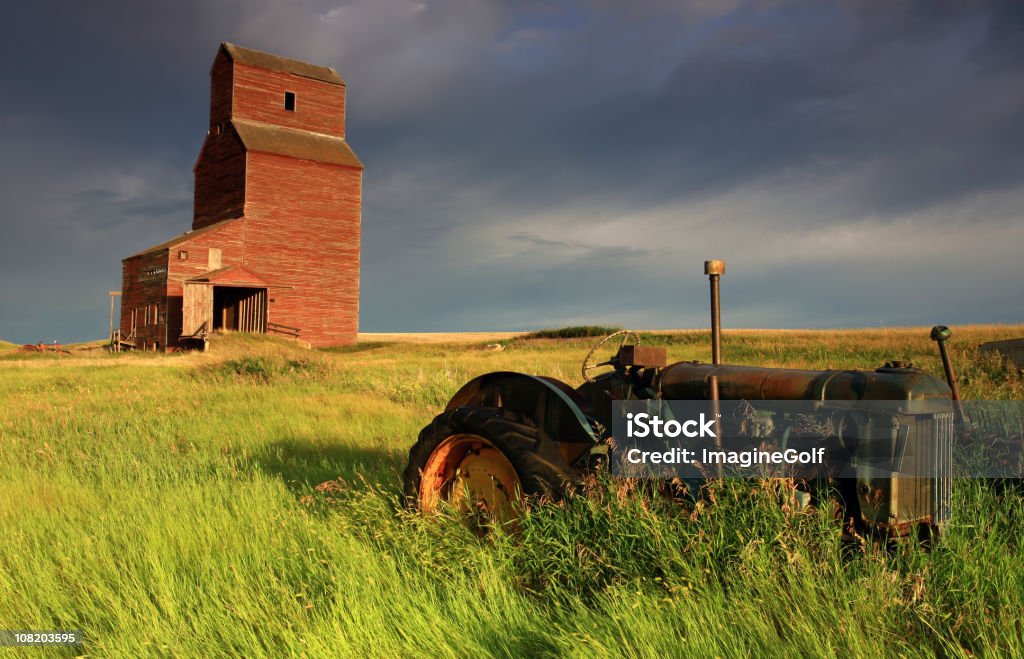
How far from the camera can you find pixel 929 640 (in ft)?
8.73

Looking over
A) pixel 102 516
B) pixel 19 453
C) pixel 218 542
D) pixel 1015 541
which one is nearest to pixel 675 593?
pixel 1015 541

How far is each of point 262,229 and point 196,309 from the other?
15.9 ft

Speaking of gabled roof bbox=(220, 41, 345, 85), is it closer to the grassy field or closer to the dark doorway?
the dark doorway

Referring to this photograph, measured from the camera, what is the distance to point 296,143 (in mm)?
33906

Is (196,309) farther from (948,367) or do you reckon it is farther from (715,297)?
(948,367)

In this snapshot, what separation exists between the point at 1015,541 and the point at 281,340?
1168 inches

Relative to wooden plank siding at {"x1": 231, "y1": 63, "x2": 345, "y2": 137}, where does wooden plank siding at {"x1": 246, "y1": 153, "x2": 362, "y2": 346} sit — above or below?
below

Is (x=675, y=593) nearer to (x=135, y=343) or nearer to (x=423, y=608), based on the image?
(x=423, y=608)

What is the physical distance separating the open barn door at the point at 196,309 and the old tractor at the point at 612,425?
92.1 ft

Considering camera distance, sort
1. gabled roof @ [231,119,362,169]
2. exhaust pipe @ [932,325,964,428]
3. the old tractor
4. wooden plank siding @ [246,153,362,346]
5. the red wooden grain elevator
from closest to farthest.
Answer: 1. the old tractor
2. exhaust pipe @ [932,325,964,428]
3. the red wooden grain elevator
4. wooden plank siding @ [246,153,362,346]
5. gabled roof @ [231,119,362,169]

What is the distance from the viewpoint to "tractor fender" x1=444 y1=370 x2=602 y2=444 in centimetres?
423

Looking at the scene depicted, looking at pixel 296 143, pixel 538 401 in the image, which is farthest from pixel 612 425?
pixel 296 143

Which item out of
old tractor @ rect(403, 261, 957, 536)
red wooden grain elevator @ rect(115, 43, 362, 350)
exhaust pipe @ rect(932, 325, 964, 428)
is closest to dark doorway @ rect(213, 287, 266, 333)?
red wooden grain elevator @ rect(115, 43, 362, 350)

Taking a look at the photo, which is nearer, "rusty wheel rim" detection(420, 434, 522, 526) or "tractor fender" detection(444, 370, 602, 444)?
"rusty wheel rim" detection(420, 434, 522, 526)
